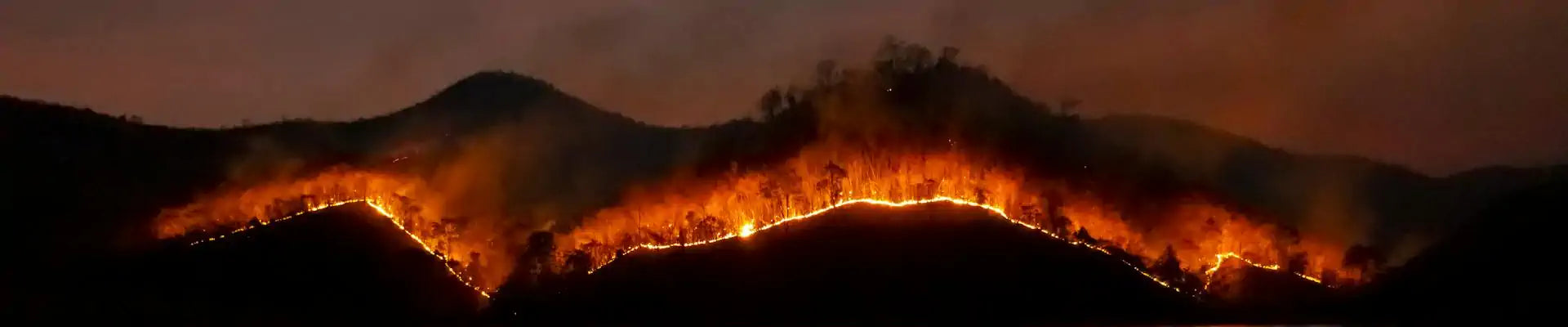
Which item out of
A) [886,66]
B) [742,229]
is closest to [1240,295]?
[886,66]

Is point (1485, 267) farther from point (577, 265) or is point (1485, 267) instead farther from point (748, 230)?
point (577, 265)

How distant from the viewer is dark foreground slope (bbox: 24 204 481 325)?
7348 mm

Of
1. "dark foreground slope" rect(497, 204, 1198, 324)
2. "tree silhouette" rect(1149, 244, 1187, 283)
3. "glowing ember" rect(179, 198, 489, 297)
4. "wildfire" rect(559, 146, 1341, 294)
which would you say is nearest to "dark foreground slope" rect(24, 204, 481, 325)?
"glowing ember" rect(179, 198, 489, 297)

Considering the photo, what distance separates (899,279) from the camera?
21.7 ft

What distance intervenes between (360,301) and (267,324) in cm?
59

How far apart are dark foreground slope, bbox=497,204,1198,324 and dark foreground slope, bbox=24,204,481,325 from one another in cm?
158

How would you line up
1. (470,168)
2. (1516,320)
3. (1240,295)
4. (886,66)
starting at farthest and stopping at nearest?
(470,168) < (886,66) < (1240,295) < (1516,320)

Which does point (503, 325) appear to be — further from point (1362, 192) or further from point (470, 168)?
point (1362, 192)

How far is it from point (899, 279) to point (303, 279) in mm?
4012

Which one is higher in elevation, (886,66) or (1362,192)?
(886,66)

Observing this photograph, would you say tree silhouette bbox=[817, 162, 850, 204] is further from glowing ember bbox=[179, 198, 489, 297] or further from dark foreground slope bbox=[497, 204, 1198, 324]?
glowing ember bbox=[179, 198, 489, 297]

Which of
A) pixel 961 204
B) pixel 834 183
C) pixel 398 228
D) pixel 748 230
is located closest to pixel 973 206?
pixel 961 204

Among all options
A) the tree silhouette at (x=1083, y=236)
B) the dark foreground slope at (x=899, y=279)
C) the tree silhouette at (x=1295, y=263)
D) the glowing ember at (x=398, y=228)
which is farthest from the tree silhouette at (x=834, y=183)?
the tree silhouette at (x=1295, y=263)

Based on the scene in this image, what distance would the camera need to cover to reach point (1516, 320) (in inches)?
219
